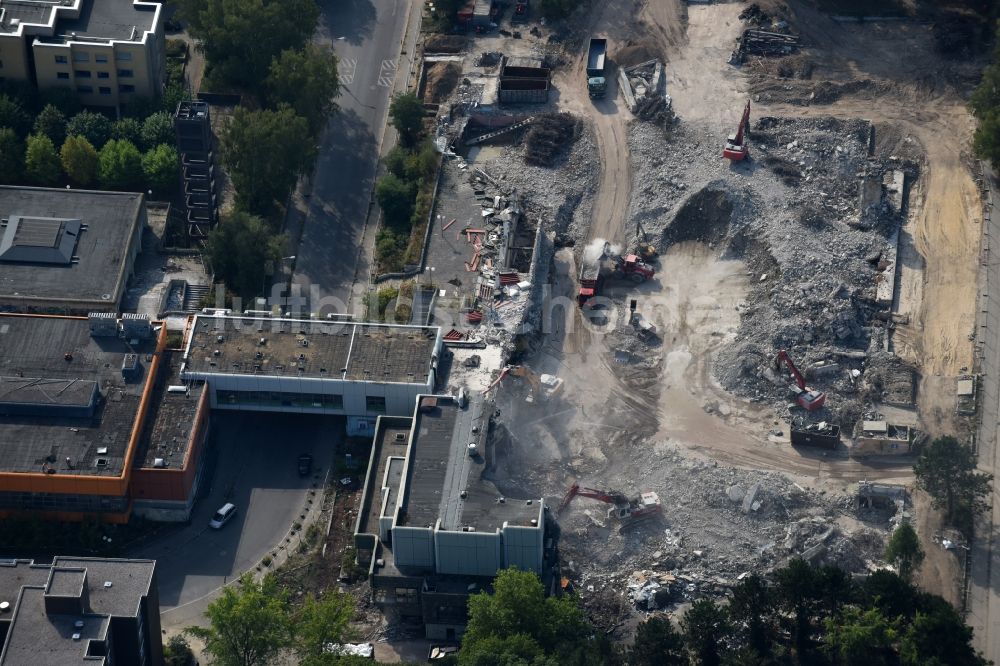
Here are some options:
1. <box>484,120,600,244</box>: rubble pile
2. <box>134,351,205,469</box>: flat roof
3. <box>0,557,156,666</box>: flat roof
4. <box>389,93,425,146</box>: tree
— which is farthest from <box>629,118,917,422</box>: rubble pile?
<box>0,557,156,666</box>: flat roof

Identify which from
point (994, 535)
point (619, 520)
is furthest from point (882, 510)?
point (619, 520)

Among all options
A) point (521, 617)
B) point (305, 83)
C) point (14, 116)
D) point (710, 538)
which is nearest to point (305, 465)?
point (521, 617)

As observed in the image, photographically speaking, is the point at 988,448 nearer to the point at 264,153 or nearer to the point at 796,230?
the point at 796,230

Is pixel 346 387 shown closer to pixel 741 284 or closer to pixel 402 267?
pixel 402 267

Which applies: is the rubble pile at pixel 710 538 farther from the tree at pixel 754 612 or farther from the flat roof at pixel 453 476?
the flat roof at pixel 453 476

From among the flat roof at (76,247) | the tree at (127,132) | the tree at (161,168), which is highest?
the tree at (127,132)

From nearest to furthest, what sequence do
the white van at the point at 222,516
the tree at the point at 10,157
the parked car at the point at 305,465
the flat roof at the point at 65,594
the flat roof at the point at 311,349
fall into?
the flat roof at the point at 65,594, the white van at the point at 222,516, the parked car at the point at 305,465, the flat roof at the point at 311,349, the tree at the point at 10,157

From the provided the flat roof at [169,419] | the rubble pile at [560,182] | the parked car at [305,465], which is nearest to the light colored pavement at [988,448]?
the rubble pile at [560,182]
